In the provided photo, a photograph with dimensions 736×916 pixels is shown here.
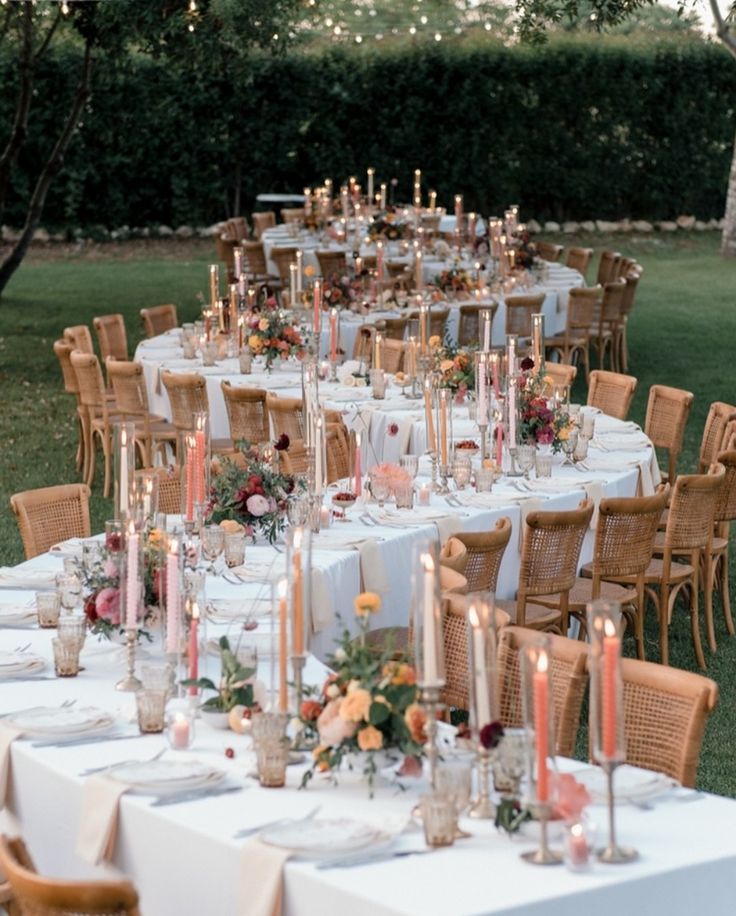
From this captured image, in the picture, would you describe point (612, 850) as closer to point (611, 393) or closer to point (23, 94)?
point (611, 393)

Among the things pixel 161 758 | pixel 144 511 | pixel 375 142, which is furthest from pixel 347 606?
pixel 375 142

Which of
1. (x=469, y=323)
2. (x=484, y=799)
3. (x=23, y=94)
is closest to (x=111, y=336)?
(x=469, y=323)

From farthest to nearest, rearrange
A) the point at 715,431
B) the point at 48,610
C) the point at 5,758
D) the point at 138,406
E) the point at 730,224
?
the point at 730,224 < the point at 138,406 < the point at 715,431 < the point at 48,610 < the point at 5,758

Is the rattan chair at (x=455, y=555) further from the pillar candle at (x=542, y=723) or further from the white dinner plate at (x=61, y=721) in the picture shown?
the pillar candle at (x=542, y=723)

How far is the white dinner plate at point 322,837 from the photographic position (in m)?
4.46

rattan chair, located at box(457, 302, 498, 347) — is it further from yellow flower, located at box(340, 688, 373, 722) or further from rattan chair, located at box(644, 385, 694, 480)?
yellow flower, located at box(340, 688, 373, 722)

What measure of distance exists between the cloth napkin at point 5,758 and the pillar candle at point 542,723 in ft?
5.81

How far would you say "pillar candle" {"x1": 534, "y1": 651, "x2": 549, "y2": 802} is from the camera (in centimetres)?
415

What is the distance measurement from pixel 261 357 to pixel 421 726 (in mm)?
8172

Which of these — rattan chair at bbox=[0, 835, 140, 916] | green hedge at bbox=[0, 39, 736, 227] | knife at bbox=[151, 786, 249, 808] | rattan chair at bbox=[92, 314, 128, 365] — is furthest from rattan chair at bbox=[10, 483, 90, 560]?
green hedge at bbox=[0, 39, 736, 227]

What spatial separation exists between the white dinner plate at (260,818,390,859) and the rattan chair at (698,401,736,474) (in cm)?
602

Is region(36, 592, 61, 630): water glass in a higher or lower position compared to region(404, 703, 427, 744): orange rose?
lower

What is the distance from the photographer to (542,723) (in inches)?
167

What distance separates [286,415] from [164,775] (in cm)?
601
